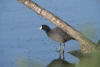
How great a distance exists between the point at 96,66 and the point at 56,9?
3.74 metres

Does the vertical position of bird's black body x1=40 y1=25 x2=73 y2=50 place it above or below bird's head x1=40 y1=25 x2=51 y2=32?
below

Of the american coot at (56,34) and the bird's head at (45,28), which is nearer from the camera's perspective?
the american coot at (56,34)

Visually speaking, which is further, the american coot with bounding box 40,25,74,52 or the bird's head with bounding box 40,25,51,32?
the bird's head with bounding box 40,25,51,32

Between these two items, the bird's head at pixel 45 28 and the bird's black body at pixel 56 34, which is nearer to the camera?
the bird's black body at pixel 56 34

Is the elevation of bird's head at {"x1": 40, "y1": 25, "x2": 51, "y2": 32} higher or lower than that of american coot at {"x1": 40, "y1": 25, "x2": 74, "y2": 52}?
higher

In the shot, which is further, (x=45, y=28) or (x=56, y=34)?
(x=45, y=28)

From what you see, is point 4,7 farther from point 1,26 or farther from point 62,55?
point 62,55

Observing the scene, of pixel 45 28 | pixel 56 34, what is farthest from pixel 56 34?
pixel 45 28

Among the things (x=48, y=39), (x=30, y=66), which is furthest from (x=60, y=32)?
(x=30, y=66)

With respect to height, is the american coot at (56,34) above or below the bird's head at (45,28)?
below

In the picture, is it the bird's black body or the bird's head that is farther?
the bird's head

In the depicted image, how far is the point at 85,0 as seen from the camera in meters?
4.22

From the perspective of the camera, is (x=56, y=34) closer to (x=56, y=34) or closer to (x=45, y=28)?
(x=56, y=34)

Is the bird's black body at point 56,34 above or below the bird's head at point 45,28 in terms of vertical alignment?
below
